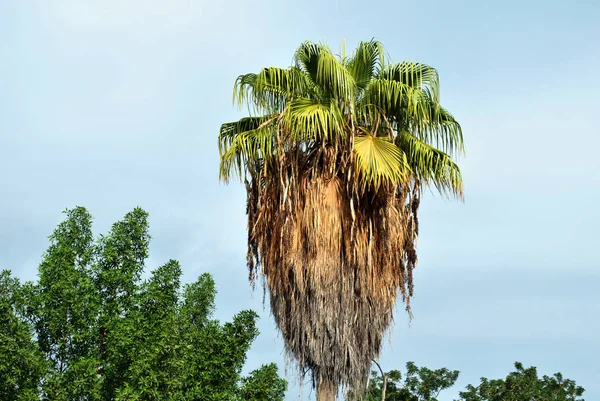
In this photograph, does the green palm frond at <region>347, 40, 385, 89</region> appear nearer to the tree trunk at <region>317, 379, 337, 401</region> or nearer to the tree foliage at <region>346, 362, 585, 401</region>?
the tree trunk at <region>317, 379, 337, 401</region>

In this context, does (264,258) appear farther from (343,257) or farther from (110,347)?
(110,347)

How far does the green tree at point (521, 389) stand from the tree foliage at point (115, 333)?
76.9 ft

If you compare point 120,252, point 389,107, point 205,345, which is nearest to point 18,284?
point 120,252

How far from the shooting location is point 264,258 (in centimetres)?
1578

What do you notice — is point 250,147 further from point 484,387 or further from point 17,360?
point 484,387

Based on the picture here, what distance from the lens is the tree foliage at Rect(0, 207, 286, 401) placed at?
1489 cm

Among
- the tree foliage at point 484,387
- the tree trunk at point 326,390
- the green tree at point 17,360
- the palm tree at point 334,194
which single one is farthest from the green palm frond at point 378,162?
the tree foliage at point 484,387

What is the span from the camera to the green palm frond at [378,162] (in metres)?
15.1

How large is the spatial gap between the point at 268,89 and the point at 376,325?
510cm

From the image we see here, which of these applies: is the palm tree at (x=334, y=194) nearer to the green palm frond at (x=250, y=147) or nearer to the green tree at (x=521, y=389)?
the green palm frond at (x=250, y=147)

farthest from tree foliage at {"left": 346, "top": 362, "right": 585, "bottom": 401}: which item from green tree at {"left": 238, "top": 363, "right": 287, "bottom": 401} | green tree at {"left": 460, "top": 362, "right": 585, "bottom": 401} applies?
green tree at {"left": 238, "top": 363, "right": 287, "bottom": 401}

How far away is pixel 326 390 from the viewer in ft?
49.3

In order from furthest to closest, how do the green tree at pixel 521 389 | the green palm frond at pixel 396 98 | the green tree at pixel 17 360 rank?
the green tree at pixel 521 389 → the green palm frond at pixel 396 98 → the green tree at pixel 17 360

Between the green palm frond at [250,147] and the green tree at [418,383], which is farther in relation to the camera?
the green tree at [418,383]
